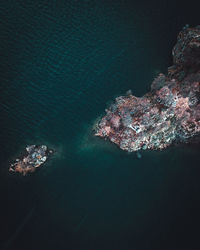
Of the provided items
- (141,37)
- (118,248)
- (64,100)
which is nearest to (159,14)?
(141,37)

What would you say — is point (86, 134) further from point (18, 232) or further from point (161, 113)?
point (18, 232)

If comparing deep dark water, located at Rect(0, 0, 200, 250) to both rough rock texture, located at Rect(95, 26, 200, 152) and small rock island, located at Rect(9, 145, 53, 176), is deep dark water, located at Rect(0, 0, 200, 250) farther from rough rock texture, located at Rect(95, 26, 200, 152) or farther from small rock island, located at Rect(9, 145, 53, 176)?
rough rock texture, located at Rect(95, 26, 200, 152)

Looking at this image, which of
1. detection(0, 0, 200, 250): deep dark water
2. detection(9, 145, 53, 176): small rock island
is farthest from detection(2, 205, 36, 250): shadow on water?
detection(9, 145, 53, 176): small rock island

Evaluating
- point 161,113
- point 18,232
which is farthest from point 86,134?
point 18,232

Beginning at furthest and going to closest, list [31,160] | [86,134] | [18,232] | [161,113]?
1. [86,134]
2. [161,113]
3. [31,160]
4. [18,232]

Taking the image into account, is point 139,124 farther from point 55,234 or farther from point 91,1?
point 91,1

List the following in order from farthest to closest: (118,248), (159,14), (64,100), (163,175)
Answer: (159,14) → (64,100) → (163,175) → (118,248)
